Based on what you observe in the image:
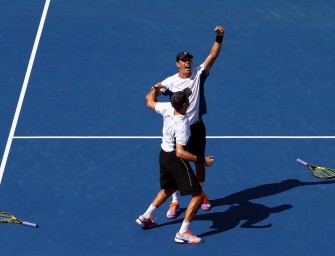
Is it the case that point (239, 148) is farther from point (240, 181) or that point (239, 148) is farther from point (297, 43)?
point (297, 43)

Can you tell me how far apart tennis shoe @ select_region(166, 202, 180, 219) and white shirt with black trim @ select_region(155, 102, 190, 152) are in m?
1.18

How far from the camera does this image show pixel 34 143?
1567cm

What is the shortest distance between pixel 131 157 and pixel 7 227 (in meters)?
2.54

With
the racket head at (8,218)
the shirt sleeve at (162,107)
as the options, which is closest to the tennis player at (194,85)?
the shirt sleeve at (162,107)

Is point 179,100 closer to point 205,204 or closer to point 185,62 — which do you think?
point 185,62

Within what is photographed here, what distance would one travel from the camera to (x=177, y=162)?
13.2 meters

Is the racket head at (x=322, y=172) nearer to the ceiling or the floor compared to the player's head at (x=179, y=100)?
nearer to the floor

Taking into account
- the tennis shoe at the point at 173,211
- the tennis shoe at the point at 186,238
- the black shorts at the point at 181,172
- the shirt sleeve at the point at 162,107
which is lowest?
the tennis shoe at the point at 186,238

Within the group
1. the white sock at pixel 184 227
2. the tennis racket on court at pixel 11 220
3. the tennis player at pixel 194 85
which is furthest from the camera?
the tennis racket on court at pixel 11 220

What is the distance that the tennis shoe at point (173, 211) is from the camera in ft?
46.2

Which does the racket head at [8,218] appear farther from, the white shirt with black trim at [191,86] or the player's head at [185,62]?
the player's head at [185,62]

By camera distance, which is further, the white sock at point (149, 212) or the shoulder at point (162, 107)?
the white sock at point (149, 212)

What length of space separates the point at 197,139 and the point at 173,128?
95cm

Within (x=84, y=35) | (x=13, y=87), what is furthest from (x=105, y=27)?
(x=13, y=87)
